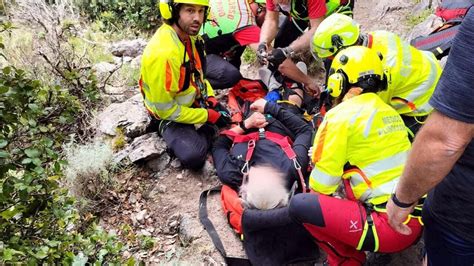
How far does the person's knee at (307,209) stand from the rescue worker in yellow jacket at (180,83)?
5.05 ft

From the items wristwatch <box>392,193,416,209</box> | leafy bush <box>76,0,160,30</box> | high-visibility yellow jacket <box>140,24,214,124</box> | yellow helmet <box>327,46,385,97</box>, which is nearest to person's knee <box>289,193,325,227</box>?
yellow helmet <box>327,46,385,97</box>

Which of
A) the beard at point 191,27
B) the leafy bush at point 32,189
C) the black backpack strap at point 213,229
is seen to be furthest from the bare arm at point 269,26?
the leafy bush at point 32,189

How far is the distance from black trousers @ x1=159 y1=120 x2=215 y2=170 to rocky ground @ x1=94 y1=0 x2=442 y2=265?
14cm

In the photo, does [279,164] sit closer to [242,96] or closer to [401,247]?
[401,247]

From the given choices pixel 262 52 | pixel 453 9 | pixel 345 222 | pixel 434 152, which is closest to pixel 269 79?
pixel 262 52

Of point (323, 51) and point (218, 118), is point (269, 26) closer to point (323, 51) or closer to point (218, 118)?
point (218, 118)

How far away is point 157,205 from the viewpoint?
4.32m

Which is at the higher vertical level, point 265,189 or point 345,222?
point 345,222

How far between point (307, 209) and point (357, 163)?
451 millimetres

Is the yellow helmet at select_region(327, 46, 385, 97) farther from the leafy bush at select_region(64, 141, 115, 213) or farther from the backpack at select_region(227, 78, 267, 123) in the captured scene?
the leafy bush at select_region(64, 141, 115, 213)

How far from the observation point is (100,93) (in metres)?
5.54

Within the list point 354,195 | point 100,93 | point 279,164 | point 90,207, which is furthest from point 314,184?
point 100,93

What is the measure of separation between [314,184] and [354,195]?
291 mm

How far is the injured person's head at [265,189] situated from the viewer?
138 inches
